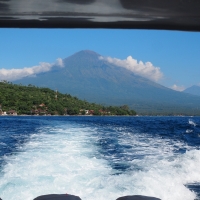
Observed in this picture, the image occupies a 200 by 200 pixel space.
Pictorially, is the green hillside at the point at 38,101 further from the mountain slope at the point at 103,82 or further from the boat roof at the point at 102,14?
the mountain slope at the point at 103,82

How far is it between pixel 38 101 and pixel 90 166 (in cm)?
529


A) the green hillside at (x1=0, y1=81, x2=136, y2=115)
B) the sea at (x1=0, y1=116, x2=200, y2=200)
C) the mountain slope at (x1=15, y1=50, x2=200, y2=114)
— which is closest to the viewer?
the sea at (x1=0, y1=116, x2=200, y2=200)

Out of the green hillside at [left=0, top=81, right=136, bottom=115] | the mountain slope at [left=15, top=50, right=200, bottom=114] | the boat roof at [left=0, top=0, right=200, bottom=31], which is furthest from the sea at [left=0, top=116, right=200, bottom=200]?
the mountain slope at [left=15, top=50, right=200, bottom=114]

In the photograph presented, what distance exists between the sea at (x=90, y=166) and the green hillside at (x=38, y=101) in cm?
73

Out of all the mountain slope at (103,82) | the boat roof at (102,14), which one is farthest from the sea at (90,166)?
the mountain slope at (103,82)

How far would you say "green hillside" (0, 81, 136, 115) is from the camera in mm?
12781

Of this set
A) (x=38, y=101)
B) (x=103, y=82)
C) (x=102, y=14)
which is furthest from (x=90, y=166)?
(x=103, y=82)

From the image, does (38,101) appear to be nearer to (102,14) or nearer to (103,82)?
(102,14)

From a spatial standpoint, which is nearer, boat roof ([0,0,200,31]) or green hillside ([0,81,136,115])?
boat roof ([0,0,200,31])

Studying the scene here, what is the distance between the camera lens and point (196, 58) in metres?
43.6

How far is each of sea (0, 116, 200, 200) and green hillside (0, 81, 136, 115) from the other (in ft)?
2.40

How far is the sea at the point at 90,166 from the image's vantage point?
23.6ft

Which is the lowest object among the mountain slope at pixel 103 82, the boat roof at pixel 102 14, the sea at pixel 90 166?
the mountain slope at pixel 103 82

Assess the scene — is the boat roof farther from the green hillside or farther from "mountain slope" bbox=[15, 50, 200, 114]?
"mountain slope" bbox=[15, 50, 200, 114]
